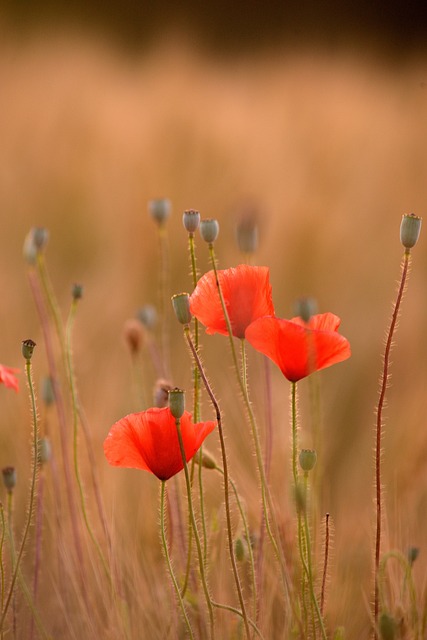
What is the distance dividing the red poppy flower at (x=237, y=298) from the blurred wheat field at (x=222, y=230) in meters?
0.24

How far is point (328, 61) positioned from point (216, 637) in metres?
2.42

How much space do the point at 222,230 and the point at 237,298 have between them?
3.31 feet

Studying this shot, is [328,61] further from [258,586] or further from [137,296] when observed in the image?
[258,586]

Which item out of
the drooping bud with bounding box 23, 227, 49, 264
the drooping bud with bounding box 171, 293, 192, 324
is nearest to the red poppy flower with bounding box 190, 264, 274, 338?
the drooping bud with bounding box 171, 293, 192, 324

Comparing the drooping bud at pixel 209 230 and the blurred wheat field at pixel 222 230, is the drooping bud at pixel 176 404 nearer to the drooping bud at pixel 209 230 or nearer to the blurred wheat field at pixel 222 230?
the drooping bud at pixel 209 230

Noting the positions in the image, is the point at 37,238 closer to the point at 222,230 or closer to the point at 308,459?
the point at 308,459

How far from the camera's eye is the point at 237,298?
1.76 ft

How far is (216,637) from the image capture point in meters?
0.59

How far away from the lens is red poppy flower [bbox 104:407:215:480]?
49cm

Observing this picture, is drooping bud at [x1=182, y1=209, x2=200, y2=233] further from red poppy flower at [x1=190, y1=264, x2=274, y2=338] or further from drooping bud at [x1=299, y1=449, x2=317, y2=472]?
drooping bud at [x1=299, y1=449, x2=317, y2=472]

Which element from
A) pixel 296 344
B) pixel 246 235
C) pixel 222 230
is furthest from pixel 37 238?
pixel 222 230

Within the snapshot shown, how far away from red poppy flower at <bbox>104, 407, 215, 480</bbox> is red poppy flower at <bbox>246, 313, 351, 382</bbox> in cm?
6

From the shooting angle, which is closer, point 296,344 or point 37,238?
point 296,344

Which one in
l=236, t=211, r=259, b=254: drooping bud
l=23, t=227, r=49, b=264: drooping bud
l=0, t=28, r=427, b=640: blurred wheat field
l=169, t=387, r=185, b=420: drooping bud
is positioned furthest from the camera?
l=0, t=28, r=427, b=640: blurred wheat field
